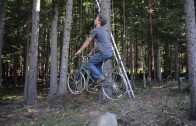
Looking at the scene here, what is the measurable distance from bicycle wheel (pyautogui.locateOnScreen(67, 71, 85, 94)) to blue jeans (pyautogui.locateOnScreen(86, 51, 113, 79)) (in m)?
0.78

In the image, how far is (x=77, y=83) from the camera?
10.1 m

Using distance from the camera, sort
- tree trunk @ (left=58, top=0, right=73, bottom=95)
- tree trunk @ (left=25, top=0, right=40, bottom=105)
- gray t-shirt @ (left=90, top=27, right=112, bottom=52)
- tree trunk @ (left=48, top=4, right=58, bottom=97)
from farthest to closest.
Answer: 1. tree trunk @ (left=48, top=4, right=58, bottom=97)
2. tree trunk @ (left=25, top=0, right=40, bottom=105)
3. tree trunk @ (left=58, top=0, right=73, bottom=95)
4. gray t-shirt @ (left=90, top=27, right=112, bottom=52)

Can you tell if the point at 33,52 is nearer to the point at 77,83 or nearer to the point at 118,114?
the point at 118,114

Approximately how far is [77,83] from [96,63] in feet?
3.95

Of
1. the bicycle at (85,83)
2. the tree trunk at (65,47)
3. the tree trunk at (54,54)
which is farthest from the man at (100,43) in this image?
the tree trunk at (54,54)

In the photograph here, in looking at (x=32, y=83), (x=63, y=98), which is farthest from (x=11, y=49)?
(x=63, y=98)

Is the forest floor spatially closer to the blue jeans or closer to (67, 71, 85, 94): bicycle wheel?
(67, 71, 85, 94): bicycle wheel

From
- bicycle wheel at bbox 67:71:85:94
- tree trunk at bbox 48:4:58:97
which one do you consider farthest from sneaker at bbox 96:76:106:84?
tree trunk at bbox 48:4:58:97

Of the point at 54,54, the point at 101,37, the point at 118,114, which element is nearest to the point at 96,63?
the point at 101,37

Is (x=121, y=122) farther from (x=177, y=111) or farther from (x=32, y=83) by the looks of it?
(x=32, y=83)

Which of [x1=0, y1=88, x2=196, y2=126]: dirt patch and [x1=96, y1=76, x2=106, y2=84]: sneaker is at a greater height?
[x1=96, y1=76, x2=106, y2=84]: sneaker

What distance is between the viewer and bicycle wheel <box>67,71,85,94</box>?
1002cm

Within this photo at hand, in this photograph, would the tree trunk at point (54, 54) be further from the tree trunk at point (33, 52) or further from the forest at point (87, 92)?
the tree trunk at point (33, 52)

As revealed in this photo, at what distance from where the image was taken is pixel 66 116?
12008 millimetres
